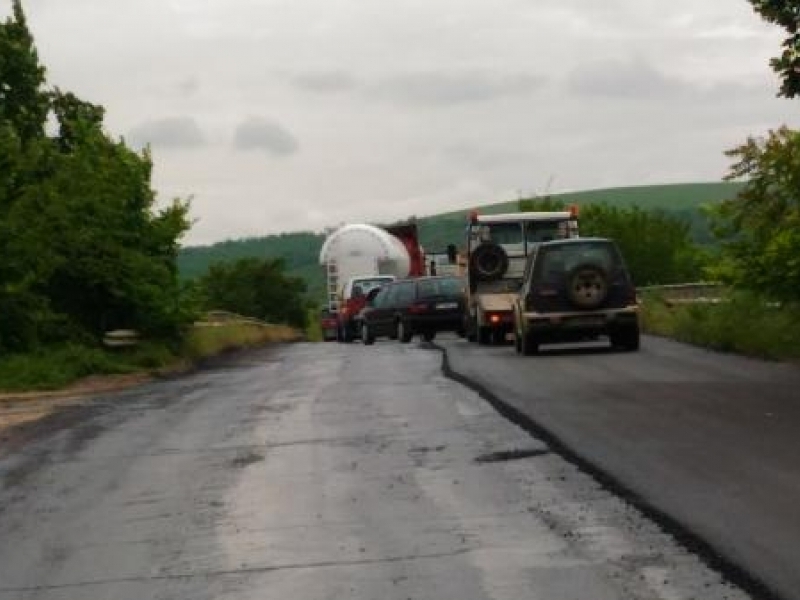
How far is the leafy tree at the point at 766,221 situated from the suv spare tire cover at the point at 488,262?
27.7 feet

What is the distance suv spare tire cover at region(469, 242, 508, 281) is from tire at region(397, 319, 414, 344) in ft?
15.0

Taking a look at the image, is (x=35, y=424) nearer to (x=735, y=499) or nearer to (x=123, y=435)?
(x=123, y=435)

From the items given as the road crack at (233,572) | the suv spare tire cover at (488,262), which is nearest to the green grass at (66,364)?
the suv spare tire cover at (488,262)

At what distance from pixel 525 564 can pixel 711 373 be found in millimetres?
11815

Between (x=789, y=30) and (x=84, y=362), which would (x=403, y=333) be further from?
(x=789, y=30)

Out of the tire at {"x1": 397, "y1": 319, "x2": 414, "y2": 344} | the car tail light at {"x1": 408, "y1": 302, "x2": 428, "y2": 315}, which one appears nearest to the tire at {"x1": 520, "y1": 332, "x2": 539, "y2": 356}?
the car tail light at {"x1": 408, "y1": 302, "x2": 428, "y2": 315}

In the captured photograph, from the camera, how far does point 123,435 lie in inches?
600

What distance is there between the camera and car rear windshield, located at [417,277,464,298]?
3559 cm

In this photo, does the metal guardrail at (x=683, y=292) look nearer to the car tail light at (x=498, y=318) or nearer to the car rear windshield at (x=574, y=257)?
the car tail light at (x=498, y=318)

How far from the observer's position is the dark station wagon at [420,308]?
3550 cm

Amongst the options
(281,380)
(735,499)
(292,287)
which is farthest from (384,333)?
(292,287)

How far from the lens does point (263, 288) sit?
9744cm

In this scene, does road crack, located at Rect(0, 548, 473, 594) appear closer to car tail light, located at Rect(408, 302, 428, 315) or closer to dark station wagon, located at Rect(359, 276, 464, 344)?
dark station wagon, located at Rect(359, 276, 464, 344)

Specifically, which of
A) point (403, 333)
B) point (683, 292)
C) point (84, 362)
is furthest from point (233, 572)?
point (683, 292)
